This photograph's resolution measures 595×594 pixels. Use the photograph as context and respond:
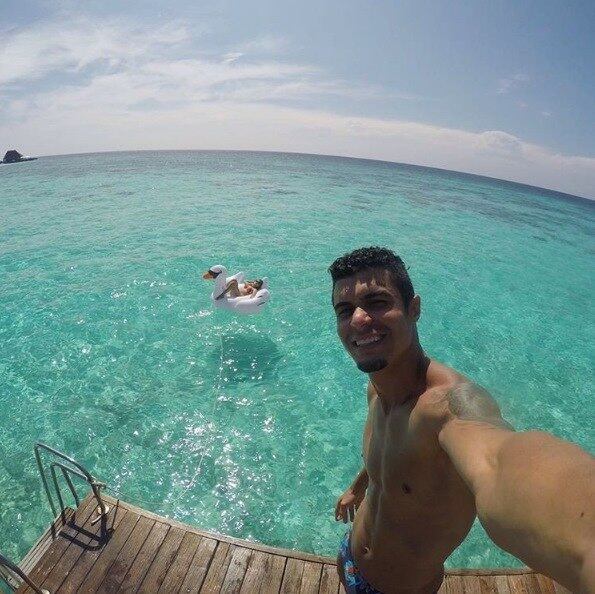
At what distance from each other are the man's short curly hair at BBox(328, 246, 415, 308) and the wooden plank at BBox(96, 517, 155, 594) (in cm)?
392

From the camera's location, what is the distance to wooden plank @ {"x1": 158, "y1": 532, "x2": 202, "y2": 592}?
3.67 meters

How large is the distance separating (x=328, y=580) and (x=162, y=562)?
1764mm

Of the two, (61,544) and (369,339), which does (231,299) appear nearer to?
(61,544)

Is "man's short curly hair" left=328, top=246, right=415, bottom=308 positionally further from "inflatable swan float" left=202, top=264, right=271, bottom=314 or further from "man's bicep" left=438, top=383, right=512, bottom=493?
"inflatable swan float" left=202, top=264, right=271, bottom=314

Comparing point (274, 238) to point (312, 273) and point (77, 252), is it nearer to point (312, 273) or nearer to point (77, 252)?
point (312, 273)

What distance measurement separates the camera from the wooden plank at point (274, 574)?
365cm

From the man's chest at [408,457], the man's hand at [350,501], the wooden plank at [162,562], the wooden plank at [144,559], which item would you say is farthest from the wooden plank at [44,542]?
the man's chest at [408,457]

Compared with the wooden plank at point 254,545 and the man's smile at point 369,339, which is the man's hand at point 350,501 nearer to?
the wooden plank at point 254,545

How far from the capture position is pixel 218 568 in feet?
12.6

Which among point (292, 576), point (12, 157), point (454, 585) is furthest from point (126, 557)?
point (12, 157)

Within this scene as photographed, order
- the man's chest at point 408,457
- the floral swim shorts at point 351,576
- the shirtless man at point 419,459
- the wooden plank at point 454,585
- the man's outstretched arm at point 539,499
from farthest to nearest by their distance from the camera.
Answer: the wooden plank at point 454,585, the floral swim shorts at point 351,576, the man's chest at point 408,457, the shirtless man at point 419,459, the man's outstretched arm at point 539,499

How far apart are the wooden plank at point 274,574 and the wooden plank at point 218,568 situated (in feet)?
1.43

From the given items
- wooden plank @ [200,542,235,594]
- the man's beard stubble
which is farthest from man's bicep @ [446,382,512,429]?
wooden plank @ [200,542,235,594]

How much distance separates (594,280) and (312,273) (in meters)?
16.7
